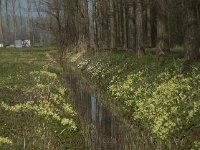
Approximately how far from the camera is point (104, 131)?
15.0 metres

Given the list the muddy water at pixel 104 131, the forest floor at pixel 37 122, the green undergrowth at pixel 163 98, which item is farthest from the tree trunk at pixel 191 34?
the forest floor at pixel 37 122

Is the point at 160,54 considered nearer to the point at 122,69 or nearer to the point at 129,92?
the point at 122,69

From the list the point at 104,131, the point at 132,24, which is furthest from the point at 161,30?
the point at 104,131

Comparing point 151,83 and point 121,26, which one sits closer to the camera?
point 151,83

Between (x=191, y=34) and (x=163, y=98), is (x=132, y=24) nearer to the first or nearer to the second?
(x=191, y=34)

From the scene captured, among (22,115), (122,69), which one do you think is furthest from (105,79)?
(22,115)

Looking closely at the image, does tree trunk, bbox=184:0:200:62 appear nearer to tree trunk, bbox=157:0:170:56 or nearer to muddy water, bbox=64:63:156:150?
tree trunk, bbox=157:0:170:56

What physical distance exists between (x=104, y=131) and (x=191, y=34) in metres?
7.06

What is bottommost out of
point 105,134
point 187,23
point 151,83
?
point 105,134

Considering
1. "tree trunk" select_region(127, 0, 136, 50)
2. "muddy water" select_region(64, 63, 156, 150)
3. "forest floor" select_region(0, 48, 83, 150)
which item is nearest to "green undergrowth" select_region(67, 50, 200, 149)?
"muddy water" select_region(64, 63, 156, 150)

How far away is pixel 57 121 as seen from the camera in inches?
547

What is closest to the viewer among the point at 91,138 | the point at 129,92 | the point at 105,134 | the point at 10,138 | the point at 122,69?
the point at 10,138

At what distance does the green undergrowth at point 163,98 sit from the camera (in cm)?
1205

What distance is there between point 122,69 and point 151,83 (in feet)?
21.1
